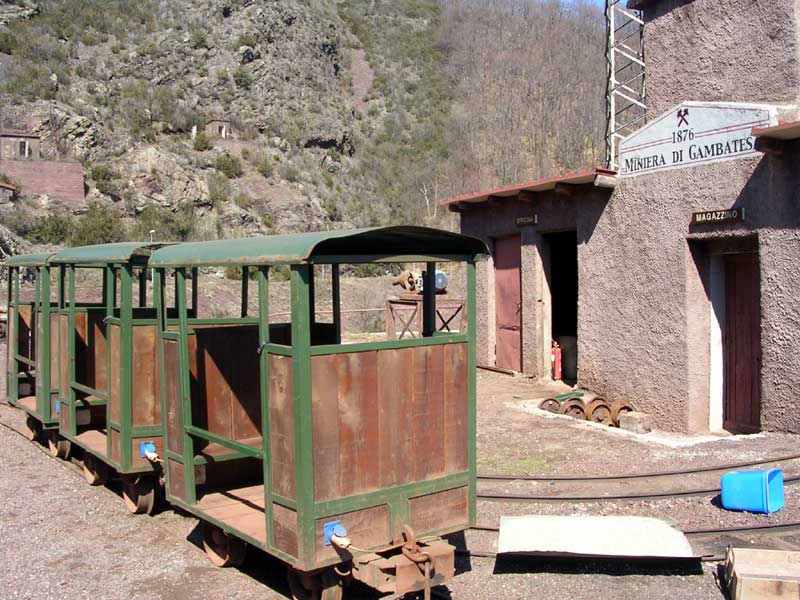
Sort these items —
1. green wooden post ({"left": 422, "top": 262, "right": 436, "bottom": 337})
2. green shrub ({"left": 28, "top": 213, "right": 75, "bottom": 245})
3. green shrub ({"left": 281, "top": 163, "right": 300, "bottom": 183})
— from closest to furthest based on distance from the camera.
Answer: green wooden post ({"left": 422, "top": 262, "right": 436, "bottom": 337}) < green shrub ({"left": 28, "top": 213, "right": 75, "bottom": 245}) < green shrub ({"left": 281, "top": 163, "right": 300, "bottom": 183})

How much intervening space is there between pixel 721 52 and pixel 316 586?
955 centimetres

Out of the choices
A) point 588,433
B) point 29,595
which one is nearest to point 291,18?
point 588,433

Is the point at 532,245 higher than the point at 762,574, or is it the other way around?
the point at 532,245

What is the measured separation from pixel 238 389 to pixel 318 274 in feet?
113

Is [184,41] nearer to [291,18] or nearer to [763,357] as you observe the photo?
[291,18]

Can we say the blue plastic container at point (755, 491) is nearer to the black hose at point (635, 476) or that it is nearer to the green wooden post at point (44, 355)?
the black hose at point (635, 476)

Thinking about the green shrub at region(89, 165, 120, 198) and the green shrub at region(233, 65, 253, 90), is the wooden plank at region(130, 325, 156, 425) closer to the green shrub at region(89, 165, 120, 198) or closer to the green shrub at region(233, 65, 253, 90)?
the green shrub at region(89, 165, 120, 198)

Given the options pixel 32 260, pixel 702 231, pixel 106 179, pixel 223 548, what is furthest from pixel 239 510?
pixel 106 179

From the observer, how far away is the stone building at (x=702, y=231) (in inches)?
408

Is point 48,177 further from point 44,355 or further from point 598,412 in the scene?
point 598,412

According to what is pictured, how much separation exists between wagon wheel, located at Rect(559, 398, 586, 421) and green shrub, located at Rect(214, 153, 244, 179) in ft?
131

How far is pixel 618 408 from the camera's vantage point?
12.6m

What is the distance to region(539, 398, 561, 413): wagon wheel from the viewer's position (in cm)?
1307

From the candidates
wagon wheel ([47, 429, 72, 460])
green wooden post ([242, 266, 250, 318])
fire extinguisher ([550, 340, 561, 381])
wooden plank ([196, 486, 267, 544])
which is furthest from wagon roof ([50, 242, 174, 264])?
fire extinguisher ([550, 340, 561, 381])
